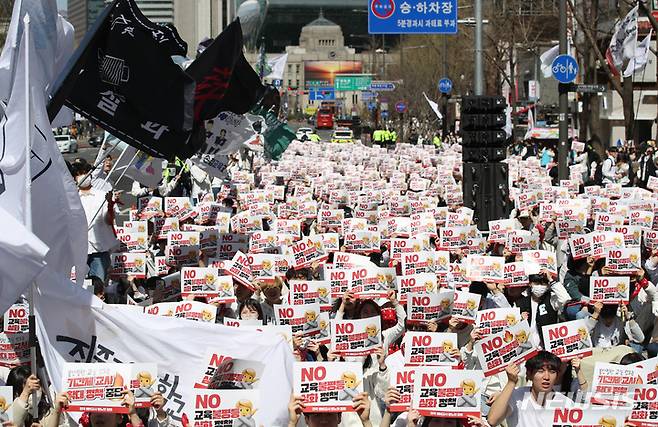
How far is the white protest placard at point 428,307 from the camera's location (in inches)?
405

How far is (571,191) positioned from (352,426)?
1537 centimetres

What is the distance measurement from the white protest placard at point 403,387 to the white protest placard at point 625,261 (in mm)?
5942

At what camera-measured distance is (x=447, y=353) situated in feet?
28.1

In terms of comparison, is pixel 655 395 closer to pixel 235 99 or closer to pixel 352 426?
pixel 352 426

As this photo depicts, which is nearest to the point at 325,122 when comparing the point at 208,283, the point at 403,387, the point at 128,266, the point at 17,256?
the point at 128,266

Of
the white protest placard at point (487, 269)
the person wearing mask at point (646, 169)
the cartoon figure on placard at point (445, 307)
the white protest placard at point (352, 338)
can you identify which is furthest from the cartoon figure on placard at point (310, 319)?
the person wearing mask at point (646, 169)

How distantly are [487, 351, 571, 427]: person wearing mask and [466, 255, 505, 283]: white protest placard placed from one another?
432 cm

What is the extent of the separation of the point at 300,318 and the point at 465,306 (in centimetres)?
147

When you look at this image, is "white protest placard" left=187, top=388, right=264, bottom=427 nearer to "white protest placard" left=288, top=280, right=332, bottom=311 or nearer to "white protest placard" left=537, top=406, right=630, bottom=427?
"white protest placard" left=537, top=406, right=630, bottom=427

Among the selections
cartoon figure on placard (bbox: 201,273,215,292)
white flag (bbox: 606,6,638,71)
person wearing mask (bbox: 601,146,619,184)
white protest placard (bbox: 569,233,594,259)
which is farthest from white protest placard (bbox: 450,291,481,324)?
person wearing mask (bbox: 601,146,619,184)

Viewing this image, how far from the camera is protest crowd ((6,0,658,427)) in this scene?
23.7 feet

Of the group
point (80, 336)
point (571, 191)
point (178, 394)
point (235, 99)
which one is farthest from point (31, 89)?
point (571, 191)

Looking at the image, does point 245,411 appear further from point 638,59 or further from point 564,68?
point 638,59

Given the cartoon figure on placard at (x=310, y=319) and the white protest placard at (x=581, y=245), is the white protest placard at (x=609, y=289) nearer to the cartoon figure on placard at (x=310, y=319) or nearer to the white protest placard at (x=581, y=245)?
the white protest placard at (x=581, y=245)
